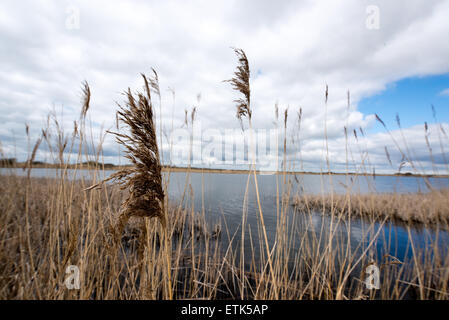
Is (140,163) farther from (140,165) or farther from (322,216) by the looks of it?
(322,216)

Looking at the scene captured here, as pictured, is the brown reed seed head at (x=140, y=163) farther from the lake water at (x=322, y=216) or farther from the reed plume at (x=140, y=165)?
the lake water at (x=322, y=216)

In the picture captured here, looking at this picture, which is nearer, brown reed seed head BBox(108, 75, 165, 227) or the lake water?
brown reed seed head BBox(108, 75, 165, 227)

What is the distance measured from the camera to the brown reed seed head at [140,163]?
110 centimetres

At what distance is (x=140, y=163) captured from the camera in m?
1.14

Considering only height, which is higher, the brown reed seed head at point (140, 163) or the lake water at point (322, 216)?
the brown reed seed head at point (140, 163)

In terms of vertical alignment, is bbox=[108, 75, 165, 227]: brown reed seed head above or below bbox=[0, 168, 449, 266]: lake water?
above

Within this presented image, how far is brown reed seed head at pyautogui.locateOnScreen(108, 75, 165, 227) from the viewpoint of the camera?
1097 mm

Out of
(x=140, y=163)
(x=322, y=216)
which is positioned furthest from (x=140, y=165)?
(x=322, y=216)

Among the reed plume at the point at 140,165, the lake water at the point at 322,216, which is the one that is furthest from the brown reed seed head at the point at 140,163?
the lake water at the point at 322,216

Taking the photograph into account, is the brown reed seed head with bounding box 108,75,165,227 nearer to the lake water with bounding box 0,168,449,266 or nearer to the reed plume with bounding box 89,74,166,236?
the reed plume with bounding box 89,74,166,236

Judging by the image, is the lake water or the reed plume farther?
the lake water

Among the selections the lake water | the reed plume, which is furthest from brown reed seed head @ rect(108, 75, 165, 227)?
the lake water
